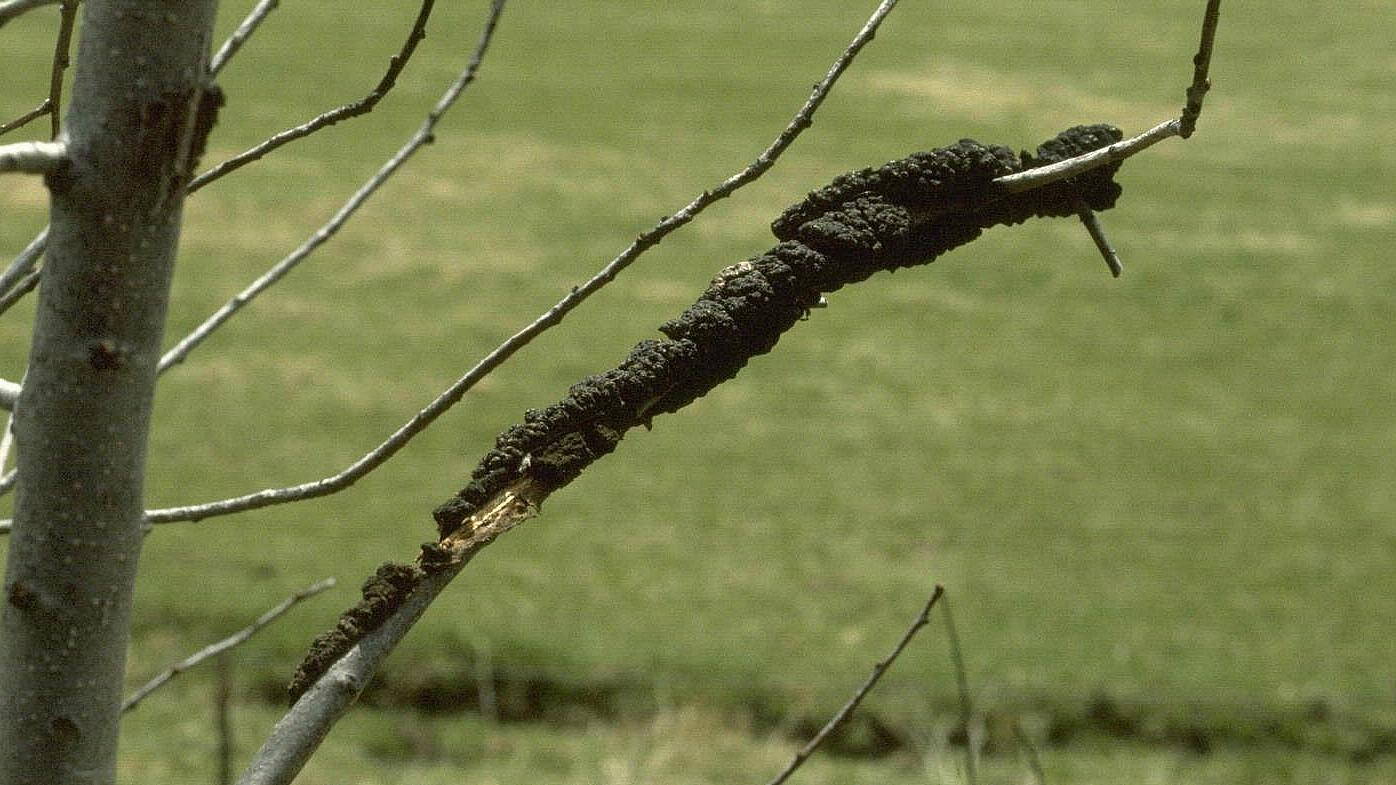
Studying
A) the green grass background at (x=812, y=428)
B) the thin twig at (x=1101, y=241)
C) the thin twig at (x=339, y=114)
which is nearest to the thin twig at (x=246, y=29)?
the thin twig at (x=339, y=114)

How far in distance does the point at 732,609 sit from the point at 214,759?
64cm

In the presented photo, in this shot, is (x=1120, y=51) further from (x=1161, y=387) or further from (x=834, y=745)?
(x=834, y=745)

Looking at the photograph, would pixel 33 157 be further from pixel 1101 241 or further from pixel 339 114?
pixel 1101 241

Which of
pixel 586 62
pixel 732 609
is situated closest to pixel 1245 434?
pixel 732 609

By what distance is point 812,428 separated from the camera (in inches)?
97.7

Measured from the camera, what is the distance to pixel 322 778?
1.64 metres

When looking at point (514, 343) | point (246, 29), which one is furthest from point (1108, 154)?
point (246, 29)

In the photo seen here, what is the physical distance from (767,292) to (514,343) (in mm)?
85

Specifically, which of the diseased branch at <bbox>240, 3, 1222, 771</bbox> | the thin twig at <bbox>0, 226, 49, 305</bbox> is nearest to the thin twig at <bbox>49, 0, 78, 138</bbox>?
the thin twig at <bbox>0, 226, 49, 305</bbox>

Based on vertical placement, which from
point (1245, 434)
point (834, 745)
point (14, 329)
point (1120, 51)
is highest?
point (1120, 51)

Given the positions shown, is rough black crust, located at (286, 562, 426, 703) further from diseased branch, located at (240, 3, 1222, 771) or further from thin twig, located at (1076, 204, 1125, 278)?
thin twig, located at (1076, 204, 1125, 278)

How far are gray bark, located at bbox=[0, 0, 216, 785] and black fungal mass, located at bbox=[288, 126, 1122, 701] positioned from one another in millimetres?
126

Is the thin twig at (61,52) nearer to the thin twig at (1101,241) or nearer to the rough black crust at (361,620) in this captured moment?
the rough black crust at (361,620)

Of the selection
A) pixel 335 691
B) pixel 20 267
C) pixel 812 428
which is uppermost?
pixel 20 267
